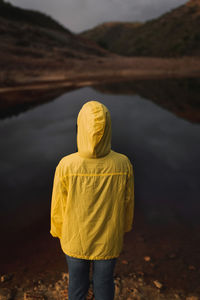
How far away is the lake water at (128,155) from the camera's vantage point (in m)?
4.10

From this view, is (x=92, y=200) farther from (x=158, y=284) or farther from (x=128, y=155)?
(x=128, y=155)

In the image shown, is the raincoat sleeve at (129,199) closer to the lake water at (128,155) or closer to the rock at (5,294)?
the rock at (5,294)

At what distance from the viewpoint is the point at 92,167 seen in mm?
1559

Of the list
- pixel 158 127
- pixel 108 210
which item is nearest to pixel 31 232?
pixel 108 210

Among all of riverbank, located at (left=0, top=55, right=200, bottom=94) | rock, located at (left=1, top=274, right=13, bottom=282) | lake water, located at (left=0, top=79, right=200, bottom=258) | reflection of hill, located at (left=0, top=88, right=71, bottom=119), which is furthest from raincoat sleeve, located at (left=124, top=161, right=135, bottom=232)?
riverbank, located at (left=0, top=55, right=200, bottom=94)

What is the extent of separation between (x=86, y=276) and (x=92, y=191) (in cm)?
72

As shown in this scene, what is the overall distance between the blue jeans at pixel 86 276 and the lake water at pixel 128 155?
2102mm

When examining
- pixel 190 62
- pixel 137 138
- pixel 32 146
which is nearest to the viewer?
pixel 32 146

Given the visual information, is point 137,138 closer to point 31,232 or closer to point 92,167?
point 31,232

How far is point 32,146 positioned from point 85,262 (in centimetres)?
600

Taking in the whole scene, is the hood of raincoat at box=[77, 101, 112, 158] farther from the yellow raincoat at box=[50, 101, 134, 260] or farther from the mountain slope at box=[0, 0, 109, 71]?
the mountain slope at box=[0, 0, 109, 71]

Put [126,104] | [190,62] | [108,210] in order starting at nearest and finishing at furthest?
1. [108,210]
2. [126,104]
3. [190,62]

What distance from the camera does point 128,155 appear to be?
637 cm

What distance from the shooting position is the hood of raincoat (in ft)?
4.84
